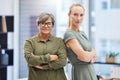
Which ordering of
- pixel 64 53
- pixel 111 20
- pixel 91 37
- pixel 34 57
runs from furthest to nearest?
pixel 91 37 → pixel 111 20 → pixel 64 53 → pixel 34 57

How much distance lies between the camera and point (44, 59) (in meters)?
1.83

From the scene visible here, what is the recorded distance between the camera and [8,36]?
4.57 m

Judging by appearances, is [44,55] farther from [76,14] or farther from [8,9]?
[8,9]

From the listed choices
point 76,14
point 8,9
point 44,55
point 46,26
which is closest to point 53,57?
point 44,55

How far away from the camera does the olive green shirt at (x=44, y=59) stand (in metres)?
1.83

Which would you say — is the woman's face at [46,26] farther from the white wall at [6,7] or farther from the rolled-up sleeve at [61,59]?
the white wall at [6,7]

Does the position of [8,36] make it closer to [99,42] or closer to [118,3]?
[99,42]

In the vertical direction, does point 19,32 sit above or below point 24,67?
above

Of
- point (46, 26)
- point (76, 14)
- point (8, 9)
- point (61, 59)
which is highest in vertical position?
point (8, 9)

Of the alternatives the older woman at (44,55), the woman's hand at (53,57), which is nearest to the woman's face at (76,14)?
the older woman at (44,55)

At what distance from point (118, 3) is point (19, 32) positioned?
6.95 feet

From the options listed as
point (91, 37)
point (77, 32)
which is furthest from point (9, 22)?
point (77, 32)

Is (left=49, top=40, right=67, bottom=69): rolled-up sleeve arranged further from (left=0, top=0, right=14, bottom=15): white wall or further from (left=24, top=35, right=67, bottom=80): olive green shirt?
(left=0, top=0, right=14, bottom=15): white wall

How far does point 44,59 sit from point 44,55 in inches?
1.5
